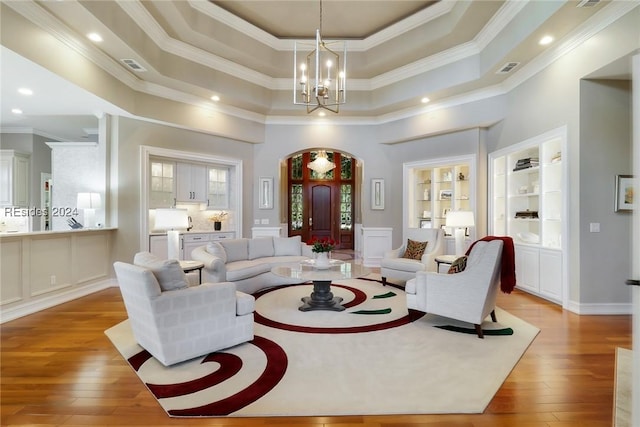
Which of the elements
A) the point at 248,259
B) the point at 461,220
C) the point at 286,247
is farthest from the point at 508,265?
the point at 248,259

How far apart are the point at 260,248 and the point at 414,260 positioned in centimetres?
269

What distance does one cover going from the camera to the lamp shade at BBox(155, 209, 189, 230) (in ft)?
13.9

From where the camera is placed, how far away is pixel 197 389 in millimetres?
2258

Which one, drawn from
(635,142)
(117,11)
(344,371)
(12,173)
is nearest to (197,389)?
(344,371)

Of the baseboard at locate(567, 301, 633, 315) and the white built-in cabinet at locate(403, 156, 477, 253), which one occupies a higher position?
the white built-in cabinet at locate(403, 156, 477, 253)

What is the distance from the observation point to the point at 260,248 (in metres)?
5.64

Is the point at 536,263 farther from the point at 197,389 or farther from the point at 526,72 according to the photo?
the point at 197,389

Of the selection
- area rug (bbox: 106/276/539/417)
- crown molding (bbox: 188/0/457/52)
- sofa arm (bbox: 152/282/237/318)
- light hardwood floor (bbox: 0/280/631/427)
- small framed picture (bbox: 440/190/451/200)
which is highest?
crown molding (bbox: 188/0/457/52)

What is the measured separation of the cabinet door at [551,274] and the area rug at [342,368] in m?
1.08

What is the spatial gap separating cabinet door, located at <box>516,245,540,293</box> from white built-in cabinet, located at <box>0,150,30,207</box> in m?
9.78

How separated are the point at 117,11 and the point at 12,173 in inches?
191

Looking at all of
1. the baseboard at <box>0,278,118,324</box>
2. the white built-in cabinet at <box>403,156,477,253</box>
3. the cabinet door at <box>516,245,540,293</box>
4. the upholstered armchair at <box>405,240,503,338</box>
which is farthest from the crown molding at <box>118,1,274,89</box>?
the cabinet door at <box>516,245,540,293</box>

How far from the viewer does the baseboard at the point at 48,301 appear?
3.77 m

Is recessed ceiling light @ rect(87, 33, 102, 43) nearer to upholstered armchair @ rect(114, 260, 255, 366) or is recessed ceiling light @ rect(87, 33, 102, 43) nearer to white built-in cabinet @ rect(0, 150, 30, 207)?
upholstered armchair @ rect(114, 260, 255, 366)
